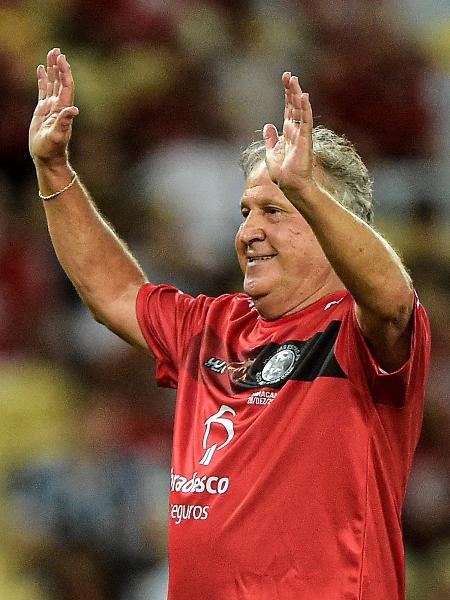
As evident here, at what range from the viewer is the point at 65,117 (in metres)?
2.50

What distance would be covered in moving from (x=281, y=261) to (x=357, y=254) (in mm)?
389

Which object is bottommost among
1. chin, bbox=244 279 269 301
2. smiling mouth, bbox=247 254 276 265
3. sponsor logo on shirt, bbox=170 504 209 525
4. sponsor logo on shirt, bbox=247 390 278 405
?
sponsor logo on shirt, bbox=170 504 209 525

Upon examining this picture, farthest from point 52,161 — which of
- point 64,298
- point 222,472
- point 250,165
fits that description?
point 64,298

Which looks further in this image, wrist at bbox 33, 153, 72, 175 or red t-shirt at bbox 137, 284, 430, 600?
wrist at bbox 33, 153, 72, 175

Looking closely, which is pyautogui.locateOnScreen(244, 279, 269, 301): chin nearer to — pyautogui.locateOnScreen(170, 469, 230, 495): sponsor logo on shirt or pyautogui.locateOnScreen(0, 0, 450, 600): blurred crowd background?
pyautogui.locateOnScreen(170, 469, 230, 495): sponsor logo on shirt

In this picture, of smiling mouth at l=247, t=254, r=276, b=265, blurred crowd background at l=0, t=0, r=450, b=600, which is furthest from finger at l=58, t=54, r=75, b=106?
blurred crowd background at l=0, t=0, r=450, b=600

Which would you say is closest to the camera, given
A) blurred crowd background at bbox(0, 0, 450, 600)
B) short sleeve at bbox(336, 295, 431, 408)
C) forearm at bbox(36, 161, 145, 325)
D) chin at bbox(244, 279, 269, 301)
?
short sleeve at bbox(336, 295, 431, 408)

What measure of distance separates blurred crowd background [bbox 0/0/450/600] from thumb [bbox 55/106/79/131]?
4.90 ft

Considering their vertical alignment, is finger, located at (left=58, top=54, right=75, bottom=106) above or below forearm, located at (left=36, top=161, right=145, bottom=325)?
above

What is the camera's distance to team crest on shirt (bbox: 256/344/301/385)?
218cm

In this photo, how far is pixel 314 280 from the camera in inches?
91.1

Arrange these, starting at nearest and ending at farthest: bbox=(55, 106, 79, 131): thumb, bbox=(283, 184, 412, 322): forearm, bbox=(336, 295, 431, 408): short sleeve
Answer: bbox=(283, 184, 412, 322): forearm → bbox=(336, 295, 431, 408): short sleeve → bbox=(55, 106, 79, 131): thumb

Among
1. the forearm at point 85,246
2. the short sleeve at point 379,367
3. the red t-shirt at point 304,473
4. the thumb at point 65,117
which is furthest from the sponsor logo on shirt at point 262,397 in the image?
the thumb at point 65,117

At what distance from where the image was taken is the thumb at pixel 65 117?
2.49 m
